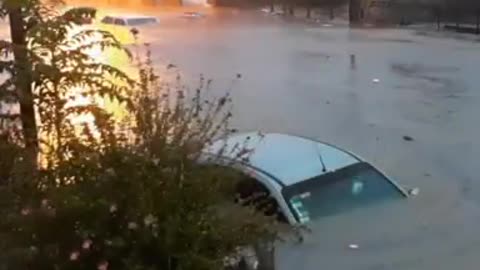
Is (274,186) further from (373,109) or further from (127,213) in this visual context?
(373,109)

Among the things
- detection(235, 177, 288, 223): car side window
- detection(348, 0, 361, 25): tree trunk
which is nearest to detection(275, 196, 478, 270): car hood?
detection(235, 177, 288, 223): car side window

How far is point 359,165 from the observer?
912 cm

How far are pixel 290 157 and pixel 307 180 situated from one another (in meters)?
0.30

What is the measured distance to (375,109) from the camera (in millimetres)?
20156

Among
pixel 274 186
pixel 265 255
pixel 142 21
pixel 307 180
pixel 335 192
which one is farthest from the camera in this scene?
pixel 142 21

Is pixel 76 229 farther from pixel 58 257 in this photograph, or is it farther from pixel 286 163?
pixel 286 163

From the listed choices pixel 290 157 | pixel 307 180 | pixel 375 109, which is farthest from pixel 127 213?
pixel 375 109

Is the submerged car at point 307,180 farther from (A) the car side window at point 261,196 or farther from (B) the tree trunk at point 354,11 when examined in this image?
(B) the tree trunk at point 354,11

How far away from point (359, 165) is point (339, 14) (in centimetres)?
3927

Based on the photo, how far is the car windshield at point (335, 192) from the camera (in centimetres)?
845

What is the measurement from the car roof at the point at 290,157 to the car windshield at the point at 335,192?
6 centimetres

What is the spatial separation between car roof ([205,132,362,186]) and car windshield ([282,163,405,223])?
6 centimetres

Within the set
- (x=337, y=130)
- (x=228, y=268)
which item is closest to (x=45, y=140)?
(x=228, y=268)

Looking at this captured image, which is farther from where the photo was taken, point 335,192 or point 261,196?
point 335,192
